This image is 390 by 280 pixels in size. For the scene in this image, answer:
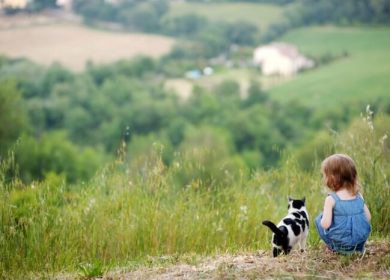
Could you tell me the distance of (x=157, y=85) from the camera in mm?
69062

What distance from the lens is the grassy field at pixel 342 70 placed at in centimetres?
6038

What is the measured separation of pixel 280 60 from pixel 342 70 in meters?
7.08

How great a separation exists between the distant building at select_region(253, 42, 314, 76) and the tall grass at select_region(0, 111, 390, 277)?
61867 mm

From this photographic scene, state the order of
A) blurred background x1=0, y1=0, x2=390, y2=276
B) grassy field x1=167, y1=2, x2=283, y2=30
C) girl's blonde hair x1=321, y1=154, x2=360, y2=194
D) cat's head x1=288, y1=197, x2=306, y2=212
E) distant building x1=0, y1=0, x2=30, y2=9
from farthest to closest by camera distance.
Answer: grassy field x1=167, y1=2, x2=283, y2=30 → distant building x1=0, y1=0, x2=30, y2=9 → blurred background x1=0, y1=0, x2=390, y2=276 → cat's head x1=288, y1=197, x2=306, y2=212 → girl's blonde hair x1=321, y1=154, x2=360, y2=194

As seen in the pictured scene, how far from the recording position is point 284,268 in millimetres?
4879

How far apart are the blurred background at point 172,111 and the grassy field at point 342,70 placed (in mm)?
236

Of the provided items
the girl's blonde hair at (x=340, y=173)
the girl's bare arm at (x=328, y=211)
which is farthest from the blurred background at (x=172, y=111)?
the girl's blonde hair at (x=340, y=173)

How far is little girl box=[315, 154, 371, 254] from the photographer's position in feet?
16.7

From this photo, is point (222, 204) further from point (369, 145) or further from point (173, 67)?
point (173, 67)

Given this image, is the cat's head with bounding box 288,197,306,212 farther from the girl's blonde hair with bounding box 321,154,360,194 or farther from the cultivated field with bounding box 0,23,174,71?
the cultivated field with bounding box 0,23,174,71

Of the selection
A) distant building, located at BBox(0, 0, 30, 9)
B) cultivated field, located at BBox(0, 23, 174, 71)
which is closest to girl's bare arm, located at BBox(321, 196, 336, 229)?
cultivated field, located at BBox(0, 23, 174, 71)

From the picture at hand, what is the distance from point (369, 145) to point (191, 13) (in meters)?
81.8

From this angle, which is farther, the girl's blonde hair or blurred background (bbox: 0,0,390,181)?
blurred background (bbox: 0,0,390,181)

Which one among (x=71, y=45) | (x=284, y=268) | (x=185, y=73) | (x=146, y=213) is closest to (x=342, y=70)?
(x=185, y=73)
